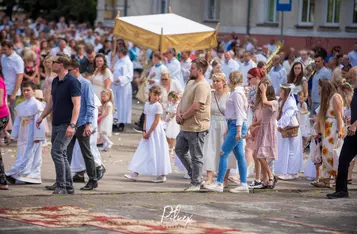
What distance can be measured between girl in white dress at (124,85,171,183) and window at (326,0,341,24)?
81.7ft

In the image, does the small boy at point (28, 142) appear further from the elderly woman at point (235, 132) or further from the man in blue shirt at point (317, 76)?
the man in blue shirt at point (317, 76)

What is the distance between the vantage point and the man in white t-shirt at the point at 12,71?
1942cm

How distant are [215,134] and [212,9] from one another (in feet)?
97.2

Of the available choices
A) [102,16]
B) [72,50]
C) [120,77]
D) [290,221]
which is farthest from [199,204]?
[102,16]

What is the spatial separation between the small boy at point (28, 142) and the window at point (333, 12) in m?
25.8

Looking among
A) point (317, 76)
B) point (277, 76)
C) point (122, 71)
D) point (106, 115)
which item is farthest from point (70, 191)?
point (277, 76)

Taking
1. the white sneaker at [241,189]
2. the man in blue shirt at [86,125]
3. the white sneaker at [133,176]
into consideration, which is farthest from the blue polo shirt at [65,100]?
the white sneaker at [241,189]

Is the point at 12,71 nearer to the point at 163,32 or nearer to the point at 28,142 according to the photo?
the point at 163,32

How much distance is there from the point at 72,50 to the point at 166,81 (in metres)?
11.5

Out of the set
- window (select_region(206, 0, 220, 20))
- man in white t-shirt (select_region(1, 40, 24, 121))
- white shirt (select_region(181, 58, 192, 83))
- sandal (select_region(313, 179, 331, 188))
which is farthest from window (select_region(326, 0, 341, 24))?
sandal (select_region(313, 179, 331, 188))

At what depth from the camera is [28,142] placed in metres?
14.4

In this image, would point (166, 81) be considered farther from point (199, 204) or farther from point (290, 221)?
point (290, 221)

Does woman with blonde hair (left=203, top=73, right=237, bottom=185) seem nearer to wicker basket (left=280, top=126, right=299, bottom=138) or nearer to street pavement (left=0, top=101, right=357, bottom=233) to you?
street pavement (left=0, top=101, right=357, bottom=233)

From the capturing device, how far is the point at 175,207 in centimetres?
1205
